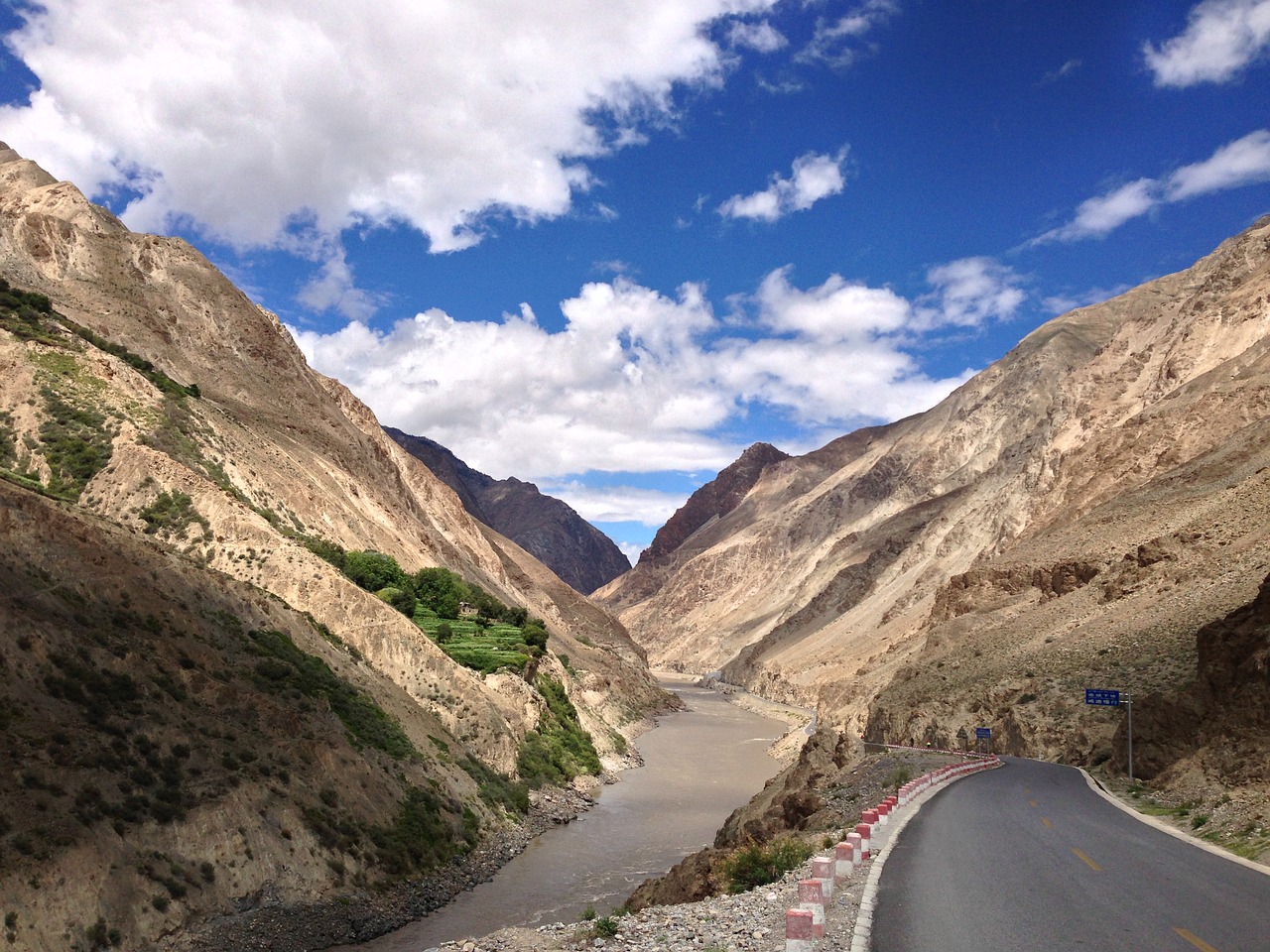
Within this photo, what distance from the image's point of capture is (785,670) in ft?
367

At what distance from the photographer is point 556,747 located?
162ft

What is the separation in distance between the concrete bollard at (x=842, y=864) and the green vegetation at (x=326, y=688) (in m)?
20.8

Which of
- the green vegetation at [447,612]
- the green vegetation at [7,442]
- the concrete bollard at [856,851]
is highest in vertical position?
the green vegetation at [7,442]

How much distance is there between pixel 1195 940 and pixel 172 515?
126 feet

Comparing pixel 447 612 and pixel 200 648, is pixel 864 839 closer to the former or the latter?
pixel 200 648

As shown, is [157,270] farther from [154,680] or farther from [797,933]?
[797,933]

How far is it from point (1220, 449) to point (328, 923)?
53335mm

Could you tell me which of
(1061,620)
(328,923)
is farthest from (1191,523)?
(328,923)

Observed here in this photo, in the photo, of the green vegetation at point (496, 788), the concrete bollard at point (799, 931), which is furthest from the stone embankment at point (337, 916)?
the concrete bollard at point (799, 931)

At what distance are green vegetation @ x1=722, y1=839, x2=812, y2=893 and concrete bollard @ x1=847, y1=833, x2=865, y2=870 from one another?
9.90ft

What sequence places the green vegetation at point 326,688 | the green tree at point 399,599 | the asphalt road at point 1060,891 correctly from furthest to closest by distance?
the green tree at point 399,599
the green vegetation at point 326,688
the asphalt road at point 1060,891

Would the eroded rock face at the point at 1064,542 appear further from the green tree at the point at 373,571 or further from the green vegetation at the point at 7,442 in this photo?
the green vegetation at the point at 7,442

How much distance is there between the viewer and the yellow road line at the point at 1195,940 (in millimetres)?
9195

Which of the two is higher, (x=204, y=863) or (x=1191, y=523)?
(x=1191, y=523)
